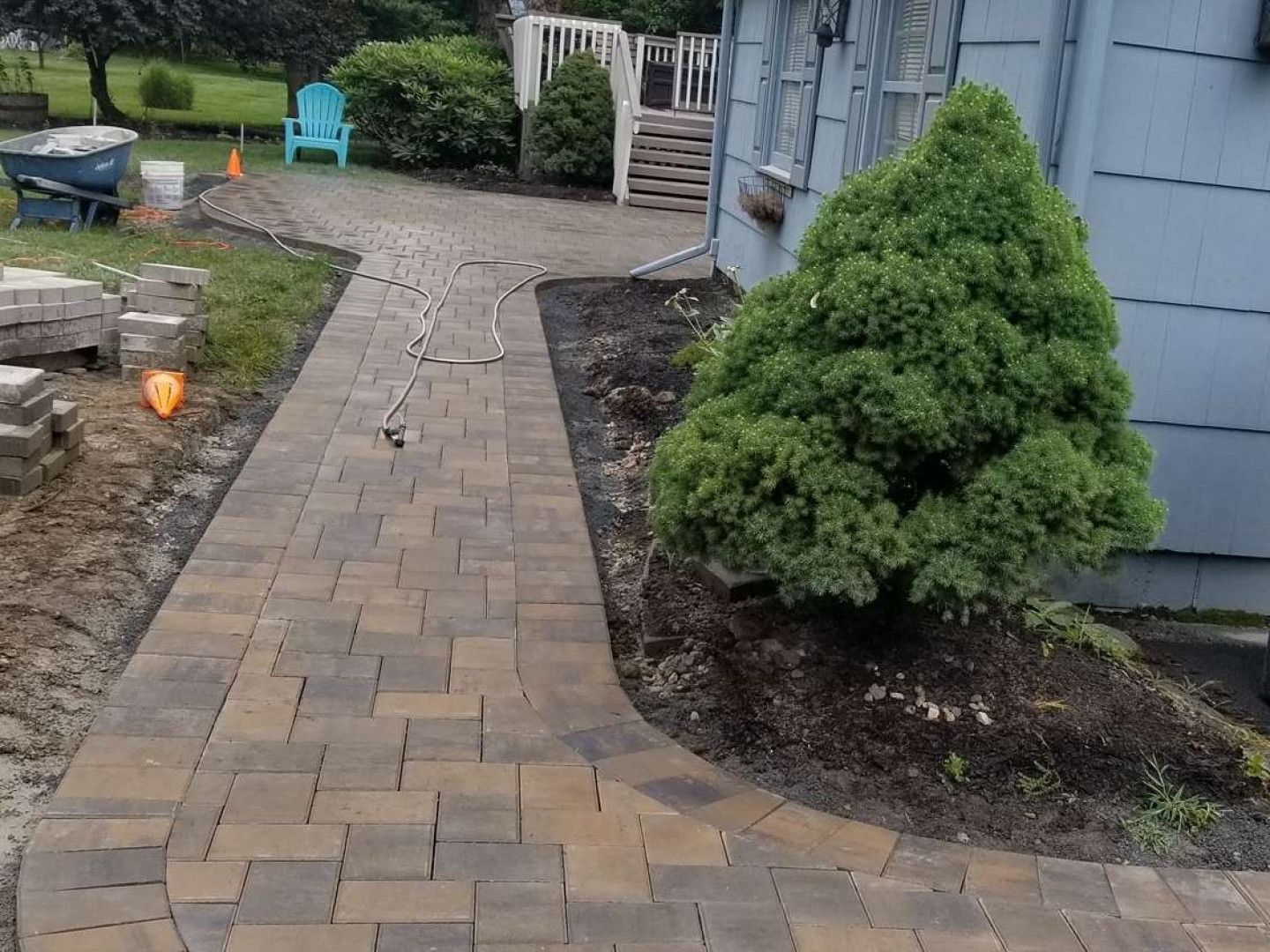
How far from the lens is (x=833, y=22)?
677 cm

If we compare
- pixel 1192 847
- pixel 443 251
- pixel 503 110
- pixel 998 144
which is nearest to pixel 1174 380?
pixel 998 144

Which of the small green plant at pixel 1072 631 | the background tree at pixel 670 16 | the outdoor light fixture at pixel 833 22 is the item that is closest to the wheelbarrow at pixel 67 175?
the outdoor light fixture at pixel 833 22

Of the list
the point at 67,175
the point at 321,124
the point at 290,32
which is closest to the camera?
the point at 67,175

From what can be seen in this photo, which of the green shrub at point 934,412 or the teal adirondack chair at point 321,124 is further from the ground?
the teal adirondack chair at point 321,124

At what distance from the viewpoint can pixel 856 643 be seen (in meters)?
3.63

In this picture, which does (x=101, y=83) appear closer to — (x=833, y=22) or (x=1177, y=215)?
(x=833, y=22)

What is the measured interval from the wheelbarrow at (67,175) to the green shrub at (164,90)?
1149cm

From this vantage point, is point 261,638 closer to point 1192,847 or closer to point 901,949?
point 901,949

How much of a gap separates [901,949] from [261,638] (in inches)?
80.8

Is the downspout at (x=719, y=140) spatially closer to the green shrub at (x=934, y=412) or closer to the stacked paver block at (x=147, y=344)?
the stacked paver block at (x=147, y=344)

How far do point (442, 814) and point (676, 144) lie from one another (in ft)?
45.6

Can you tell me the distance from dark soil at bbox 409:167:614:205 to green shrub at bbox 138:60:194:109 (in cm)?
686

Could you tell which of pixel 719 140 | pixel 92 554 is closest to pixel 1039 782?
pixel 92 554

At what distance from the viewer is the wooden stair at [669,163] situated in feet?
51.4
